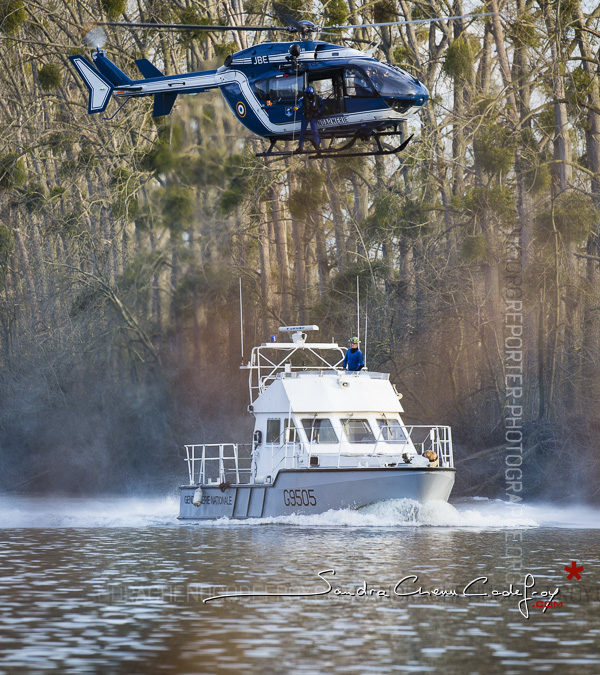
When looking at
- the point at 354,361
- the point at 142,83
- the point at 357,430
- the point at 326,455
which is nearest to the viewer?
the point at 326,455

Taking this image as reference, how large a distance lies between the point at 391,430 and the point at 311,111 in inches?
290

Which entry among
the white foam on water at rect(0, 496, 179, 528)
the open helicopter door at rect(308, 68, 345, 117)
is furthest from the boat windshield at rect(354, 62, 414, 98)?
the white foam on water at rect(0, 496, 179, 528)

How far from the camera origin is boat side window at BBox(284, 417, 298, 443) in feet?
104

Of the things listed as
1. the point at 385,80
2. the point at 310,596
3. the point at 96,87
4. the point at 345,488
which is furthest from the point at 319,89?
the point at 310,596

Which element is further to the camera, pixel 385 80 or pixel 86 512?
pixel 86 512

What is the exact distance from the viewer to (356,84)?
1232 inches

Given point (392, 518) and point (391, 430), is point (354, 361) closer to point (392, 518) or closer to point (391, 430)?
point (391, 430)

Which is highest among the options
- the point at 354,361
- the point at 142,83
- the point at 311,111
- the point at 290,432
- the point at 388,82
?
the point at 142,83

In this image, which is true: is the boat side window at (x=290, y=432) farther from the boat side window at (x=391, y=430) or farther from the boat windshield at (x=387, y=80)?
the boat windshield at (x=387, y=80)

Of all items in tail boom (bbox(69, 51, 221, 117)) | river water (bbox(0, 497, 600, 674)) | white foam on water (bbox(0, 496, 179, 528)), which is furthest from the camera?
white foam on water (bbox(0, 496, 179, 528))

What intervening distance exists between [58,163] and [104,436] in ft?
43.7

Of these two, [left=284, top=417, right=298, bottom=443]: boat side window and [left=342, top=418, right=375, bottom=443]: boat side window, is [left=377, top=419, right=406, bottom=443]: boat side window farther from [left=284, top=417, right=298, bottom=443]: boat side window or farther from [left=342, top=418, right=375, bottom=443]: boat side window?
[left=284, top=417, right=298, bottom=443]: boat side window

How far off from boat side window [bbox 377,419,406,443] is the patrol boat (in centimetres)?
2

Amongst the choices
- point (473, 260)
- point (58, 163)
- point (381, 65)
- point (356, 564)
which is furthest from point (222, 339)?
point (356, 564)
